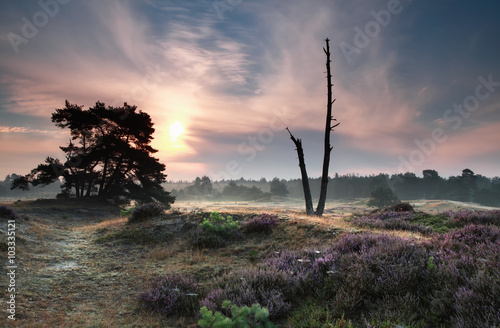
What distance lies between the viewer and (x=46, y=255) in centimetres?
826

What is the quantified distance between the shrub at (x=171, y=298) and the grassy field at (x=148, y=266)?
88 millimetres

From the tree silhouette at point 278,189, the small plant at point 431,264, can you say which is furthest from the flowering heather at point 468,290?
the tree silhouette at point 278,189

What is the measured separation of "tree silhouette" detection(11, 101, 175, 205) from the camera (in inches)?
1217

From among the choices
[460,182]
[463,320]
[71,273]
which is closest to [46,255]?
[71,273]

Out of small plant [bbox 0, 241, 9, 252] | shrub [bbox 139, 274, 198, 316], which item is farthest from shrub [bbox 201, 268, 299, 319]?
small plant [bbox 0, 241, 9, 252]

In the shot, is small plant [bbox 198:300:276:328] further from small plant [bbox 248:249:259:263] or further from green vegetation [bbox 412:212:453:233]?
green vegetation [bbox 412:212:453:233]

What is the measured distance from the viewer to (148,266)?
7367 millimetres

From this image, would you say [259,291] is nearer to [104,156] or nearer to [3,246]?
[3,246]

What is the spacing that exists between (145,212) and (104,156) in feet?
71.5

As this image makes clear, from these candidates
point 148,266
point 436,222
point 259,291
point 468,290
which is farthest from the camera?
point 436,222

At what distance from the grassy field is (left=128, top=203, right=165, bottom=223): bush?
0.69 m

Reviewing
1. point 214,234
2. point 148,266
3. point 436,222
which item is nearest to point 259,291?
point 148,266

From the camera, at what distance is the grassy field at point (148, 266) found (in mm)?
4281

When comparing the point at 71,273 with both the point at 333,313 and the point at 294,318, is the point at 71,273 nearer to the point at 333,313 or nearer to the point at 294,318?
the point at 294,318
